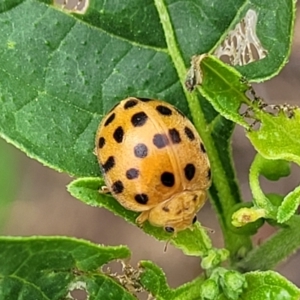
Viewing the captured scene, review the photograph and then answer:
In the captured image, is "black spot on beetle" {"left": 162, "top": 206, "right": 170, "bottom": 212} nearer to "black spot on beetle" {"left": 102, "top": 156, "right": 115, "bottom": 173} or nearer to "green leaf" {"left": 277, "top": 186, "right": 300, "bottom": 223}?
"black spot on beetle" {"left": 102, "top": 156, "right": 115, "bottom": 173}

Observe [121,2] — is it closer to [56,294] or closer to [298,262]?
[56,294]

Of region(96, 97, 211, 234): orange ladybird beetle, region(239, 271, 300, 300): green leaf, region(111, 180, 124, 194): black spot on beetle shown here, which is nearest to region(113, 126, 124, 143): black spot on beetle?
region(96, 97, 211, 234): orange ladybird beetle

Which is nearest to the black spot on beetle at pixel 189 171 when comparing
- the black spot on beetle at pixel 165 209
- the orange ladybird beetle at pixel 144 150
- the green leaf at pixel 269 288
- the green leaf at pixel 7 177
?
the orange ladybird beetle at pixel 144 150

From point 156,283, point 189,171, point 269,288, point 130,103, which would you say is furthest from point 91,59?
point 269,288

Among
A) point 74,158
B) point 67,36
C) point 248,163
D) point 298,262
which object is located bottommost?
point 298,262

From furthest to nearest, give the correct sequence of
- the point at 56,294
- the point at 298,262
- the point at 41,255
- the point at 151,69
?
the point at 298,262 → the point at 151,69 → the point at 56,294 → the point at 41,255

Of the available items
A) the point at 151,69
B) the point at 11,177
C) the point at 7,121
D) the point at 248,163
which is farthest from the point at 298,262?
the point at 7,121

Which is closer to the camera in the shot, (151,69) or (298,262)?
(151,69)
